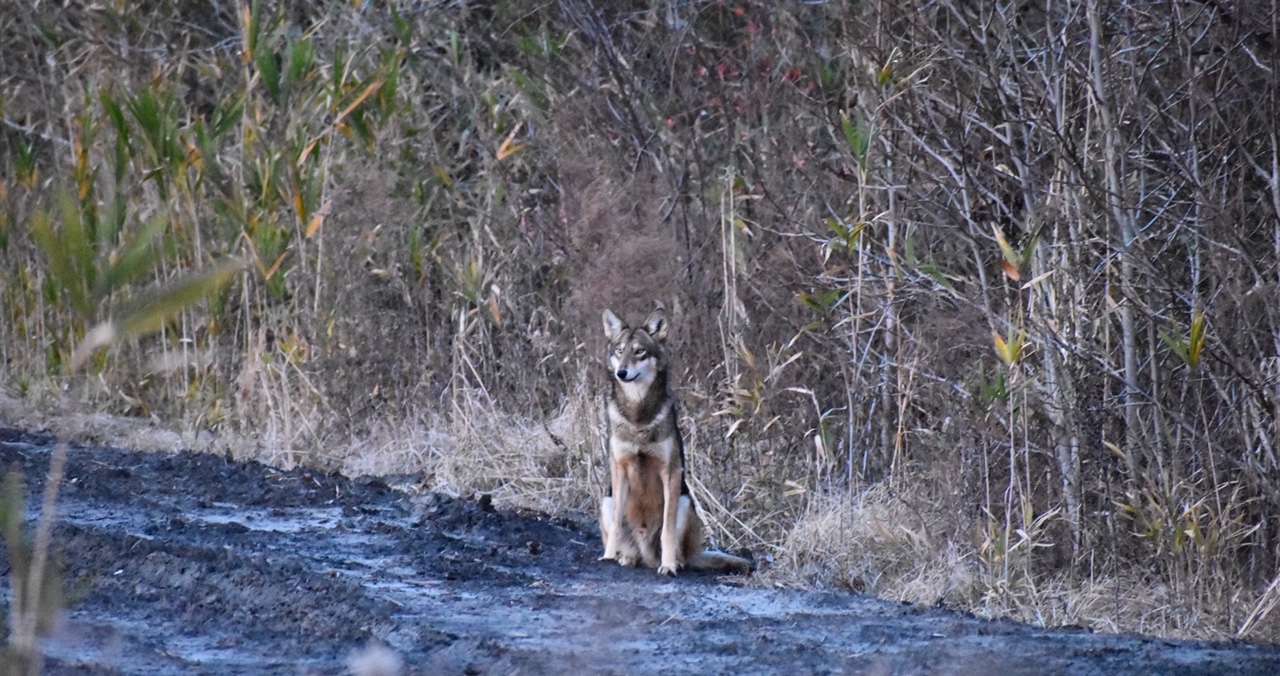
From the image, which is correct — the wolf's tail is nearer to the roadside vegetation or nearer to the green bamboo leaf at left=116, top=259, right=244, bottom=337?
the roadside vegetation

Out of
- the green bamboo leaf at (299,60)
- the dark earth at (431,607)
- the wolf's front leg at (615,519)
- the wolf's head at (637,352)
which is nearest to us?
the dark earth at (431,607)

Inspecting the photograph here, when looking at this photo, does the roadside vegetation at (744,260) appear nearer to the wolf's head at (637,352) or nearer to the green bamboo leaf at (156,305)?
the green bamboo leaf at (156,305)

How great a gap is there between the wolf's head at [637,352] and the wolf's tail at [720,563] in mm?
896

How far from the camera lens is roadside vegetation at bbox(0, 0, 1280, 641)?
727 centimetres

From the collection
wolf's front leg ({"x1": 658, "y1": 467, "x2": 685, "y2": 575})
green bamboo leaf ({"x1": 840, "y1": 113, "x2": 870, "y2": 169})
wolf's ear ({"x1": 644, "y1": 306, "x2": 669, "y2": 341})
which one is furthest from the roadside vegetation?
wolf's ear ({"x1": 644, "y1": 306, "x2": 669, "y2": 341})

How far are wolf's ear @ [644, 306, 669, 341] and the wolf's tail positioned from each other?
1.20 m

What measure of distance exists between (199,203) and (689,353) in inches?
171

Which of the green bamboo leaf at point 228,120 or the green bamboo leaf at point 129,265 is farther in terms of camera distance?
the green bamboo leaf at point 228,120

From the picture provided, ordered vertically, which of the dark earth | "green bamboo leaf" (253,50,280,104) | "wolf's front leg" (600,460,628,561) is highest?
"green bamboo leaf" (253,50,280,104)

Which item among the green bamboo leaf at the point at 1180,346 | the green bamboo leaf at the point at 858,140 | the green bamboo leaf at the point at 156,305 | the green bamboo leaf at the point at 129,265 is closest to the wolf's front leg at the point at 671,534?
the green bamboo leaf at the point at 858,140

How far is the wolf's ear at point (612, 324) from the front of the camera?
880cm

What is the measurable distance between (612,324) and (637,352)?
0.29 metres

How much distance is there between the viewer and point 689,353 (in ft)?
32.7

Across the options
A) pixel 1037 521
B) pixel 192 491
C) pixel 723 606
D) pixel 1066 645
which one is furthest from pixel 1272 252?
pixel 192 491
